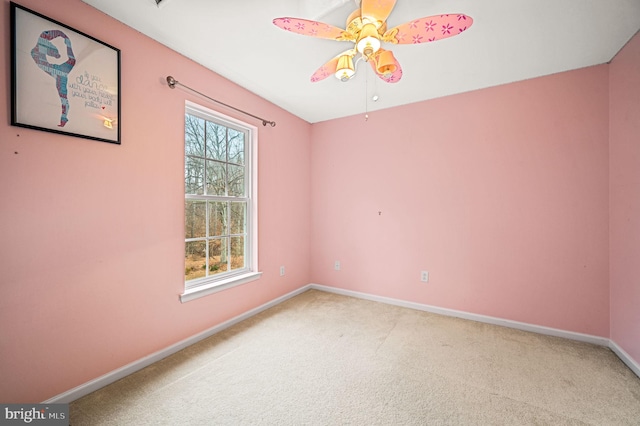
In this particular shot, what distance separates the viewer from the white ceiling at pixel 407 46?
1589 millimetres

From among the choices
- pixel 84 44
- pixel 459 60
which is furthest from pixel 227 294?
pixel 459 60

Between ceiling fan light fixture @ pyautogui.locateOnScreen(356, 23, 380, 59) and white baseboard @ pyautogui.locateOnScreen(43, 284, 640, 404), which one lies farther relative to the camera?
white baseboard @ pyautogui.locateOnScreen(43, 284, 640, 404)

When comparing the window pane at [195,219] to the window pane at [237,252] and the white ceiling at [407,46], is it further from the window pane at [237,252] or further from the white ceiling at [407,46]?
the white ceiling at [407,46]

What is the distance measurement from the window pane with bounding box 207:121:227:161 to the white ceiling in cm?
42

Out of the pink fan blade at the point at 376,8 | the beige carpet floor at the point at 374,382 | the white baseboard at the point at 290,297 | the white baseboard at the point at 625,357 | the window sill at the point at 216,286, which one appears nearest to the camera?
the pink fan blade at the point at 376,8

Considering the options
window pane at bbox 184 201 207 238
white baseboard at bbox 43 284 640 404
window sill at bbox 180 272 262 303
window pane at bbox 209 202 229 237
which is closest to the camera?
white baseboard at bbox 43 284 640 404

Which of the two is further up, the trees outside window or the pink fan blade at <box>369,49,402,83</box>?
the pink fan blade at <box>369,49,402,83</box>

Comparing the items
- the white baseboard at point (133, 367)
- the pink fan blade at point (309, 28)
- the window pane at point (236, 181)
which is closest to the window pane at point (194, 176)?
the window pane at point (236, 181)

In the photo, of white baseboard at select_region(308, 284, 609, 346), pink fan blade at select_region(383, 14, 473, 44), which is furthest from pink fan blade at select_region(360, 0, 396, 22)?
white baseboard at select_region(308, 284, 609, 346)

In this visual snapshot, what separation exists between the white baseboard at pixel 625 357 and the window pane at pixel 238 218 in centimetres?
338

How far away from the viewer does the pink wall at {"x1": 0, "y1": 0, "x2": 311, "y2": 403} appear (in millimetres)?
1357

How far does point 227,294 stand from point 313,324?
0.91 meters

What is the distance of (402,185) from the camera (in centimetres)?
308

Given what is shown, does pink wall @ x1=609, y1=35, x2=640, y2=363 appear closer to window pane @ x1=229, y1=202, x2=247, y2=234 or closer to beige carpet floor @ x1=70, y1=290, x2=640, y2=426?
beige carpet floor @ x1=70, y1=290, x2=640, y2=426
